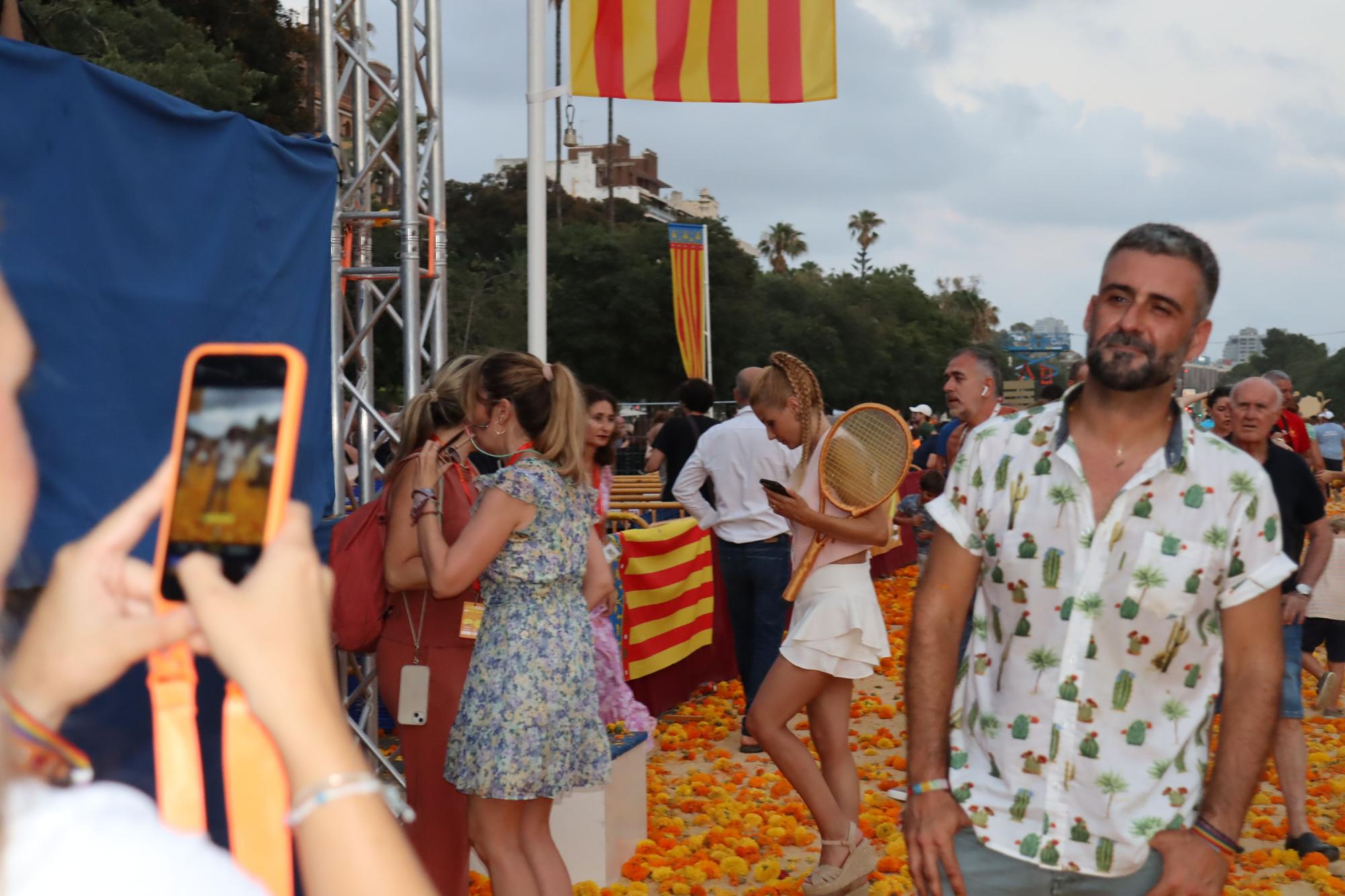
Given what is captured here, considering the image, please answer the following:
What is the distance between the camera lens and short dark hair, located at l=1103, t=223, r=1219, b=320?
2926mm

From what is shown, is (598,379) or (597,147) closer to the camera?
(598,379)

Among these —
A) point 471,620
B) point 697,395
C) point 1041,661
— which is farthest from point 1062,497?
point 697,395

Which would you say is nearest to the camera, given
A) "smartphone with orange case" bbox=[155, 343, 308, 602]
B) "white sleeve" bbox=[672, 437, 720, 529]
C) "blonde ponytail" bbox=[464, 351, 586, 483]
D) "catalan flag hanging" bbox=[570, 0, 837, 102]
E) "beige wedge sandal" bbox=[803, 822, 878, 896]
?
"smartphone with orange case" bbox=[155, 343, 308, 602]

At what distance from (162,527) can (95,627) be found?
0.08 m

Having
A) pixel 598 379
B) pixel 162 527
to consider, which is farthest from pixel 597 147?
pixel 162 527

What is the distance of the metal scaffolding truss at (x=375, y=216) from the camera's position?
18.8 feet

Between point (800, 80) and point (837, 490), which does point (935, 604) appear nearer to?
point (837, 490)

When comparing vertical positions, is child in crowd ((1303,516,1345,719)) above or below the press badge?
below

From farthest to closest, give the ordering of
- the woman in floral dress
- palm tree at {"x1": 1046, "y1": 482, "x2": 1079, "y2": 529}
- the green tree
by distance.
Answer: the green tree → the woman in floral dress → palm tree at {"x1": 1046, "y1": 482, "x2": 1079, "y2": 529}

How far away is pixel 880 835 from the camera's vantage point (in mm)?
6324

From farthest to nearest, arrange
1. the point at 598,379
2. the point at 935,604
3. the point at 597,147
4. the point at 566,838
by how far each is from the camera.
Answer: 1. the point at 597,147
2. the point at 598,379
3. the point at 566,838
4. the point at 935,604

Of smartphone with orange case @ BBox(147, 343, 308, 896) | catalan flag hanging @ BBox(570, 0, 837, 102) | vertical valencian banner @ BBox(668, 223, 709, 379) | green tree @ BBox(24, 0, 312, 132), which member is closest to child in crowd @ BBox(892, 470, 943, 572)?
catalan flag hanging @ BBox(570, 0, 837, 102)

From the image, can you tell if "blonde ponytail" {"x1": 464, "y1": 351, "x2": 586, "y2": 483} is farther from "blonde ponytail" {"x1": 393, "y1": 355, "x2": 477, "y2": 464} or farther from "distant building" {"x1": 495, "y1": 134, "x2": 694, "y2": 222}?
"distant building" {"x1": 495, "y1": 134, "x2": 694, "y2": 222}

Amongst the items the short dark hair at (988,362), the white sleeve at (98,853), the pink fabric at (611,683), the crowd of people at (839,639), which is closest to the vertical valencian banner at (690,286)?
the short dark hair at (988,362)
